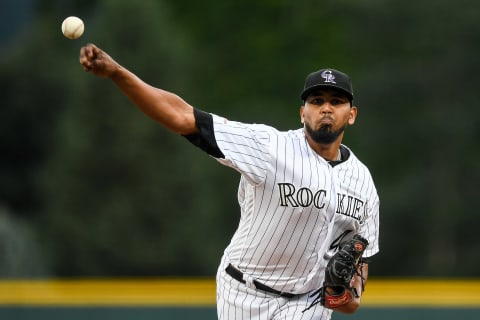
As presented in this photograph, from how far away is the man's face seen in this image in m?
5.24

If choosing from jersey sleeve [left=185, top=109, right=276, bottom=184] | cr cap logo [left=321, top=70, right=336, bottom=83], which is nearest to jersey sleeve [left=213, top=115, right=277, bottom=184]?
jersey sleeve [left=185, top=109, right=276, bottom=184]

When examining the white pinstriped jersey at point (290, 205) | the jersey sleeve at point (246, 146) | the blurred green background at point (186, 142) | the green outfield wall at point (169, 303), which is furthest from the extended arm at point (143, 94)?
the blurred green background at point (186, 142)

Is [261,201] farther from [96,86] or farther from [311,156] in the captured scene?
[96,86]

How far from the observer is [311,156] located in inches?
209

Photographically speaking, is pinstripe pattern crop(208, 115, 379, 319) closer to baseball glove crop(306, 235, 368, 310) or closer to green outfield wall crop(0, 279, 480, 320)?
baseball glove crop(306, 235, 368, 310)

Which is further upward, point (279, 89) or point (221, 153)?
point (279, 89)

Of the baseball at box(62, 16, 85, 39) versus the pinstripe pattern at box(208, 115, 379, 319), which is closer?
the baseball at box(62, 16, 85, 39)

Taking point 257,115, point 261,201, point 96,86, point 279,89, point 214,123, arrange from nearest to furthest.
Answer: point 214,123 → point 261,201 → point 96,86 → point 257,115 → point 279,89

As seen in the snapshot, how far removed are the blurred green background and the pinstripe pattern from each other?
18.1 metres

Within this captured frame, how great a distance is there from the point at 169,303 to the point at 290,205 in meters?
4.82

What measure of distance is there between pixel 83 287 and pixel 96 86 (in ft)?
55.5

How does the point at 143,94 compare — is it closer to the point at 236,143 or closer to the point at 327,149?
the point at 236,143

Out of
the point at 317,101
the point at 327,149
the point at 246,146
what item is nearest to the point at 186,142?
the point at 327,149

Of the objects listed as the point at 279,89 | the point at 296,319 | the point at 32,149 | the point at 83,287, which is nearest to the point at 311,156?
the point at 296,319
